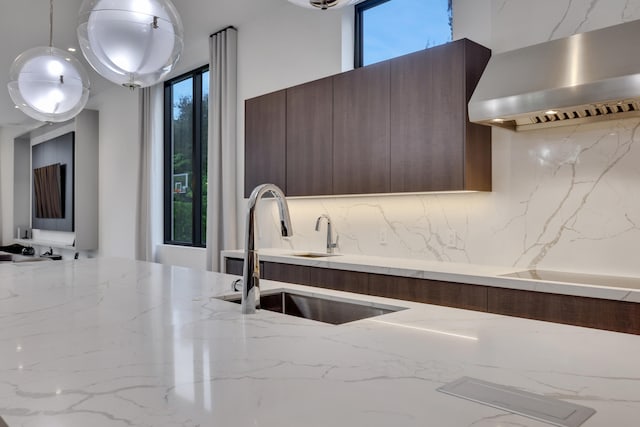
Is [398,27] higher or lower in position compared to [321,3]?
higher

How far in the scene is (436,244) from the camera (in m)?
3.29

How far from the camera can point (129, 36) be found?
1998mm

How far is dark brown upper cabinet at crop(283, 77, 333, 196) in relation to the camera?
363cm

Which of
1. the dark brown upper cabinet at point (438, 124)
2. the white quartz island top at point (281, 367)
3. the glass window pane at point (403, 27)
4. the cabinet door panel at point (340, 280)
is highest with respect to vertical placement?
the glass window pane at point (403, 27)

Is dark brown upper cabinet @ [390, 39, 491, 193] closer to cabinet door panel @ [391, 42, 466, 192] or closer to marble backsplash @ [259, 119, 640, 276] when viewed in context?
cabinet door panel @ [391, 42, 466, 192]

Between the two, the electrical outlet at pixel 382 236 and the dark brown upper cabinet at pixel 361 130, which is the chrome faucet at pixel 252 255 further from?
the electrical outlet at pixel 382 236

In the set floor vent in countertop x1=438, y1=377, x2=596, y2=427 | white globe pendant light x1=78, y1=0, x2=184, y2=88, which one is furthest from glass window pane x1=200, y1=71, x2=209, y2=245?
floor vent in countertop x1=438, y1=377, x2=596, y2=427

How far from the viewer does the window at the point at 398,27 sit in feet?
11.3

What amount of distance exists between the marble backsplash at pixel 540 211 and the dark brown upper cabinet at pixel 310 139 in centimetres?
39

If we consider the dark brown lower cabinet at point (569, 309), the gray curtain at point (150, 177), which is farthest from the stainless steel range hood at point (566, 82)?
the gray curtain at point (150, 177)

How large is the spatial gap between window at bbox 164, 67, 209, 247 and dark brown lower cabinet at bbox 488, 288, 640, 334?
13.5ft

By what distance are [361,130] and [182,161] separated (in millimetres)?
3483

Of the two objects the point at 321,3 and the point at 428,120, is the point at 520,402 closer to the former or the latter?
the point at 321,3

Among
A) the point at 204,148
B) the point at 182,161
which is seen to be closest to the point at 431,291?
the point at 204,148
